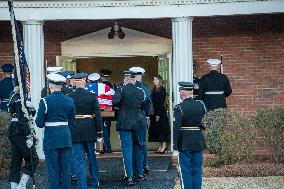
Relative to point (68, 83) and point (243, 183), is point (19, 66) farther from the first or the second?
point (243, 183)

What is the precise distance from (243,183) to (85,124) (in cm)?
289

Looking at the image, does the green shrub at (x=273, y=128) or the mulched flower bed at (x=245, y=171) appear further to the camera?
the green shrub at (x=273, y=128)

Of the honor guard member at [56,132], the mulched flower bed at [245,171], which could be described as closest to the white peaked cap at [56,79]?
the honor guard member at [56,132]

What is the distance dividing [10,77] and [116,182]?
12.6 ft

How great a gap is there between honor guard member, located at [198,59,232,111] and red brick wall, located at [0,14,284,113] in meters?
2.02

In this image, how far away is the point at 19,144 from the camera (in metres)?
10.8

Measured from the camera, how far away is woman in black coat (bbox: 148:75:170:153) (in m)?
15.2

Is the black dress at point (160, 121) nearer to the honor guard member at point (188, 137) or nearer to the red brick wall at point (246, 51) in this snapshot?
the red brick wall at point (246, 51)

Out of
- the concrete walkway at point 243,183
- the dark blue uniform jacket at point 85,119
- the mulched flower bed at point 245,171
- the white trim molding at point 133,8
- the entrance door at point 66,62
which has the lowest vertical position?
the concrete walkway at point 243,183

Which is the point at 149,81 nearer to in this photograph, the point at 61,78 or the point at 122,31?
the point at 122,31

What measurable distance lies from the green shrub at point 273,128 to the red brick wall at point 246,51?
2.94m

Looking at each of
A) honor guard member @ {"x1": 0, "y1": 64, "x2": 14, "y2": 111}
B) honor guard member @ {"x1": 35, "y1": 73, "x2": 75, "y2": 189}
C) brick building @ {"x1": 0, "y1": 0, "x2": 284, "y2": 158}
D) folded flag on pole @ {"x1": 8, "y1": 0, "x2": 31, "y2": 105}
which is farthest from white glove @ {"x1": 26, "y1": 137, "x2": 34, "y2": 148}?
brick building @ {"x1": 0, "y1": 0, "x2": 284, "y2": 158}

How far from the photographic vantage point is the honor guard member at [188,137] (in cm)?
1014

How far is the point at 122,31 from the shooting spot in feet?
52.4
